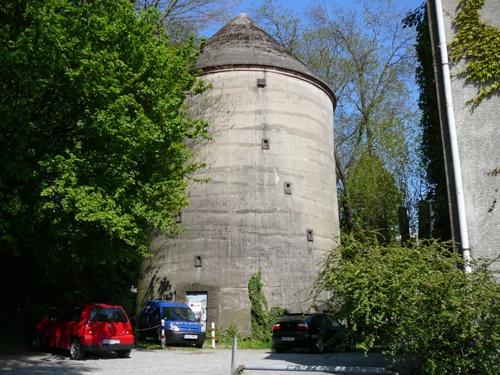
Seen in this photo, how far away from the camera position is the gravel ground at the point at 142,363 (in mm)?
12406

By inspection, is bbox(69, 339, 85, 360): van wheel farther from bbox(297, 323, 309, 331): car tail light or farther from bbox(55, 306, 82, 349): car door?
bbox(297, 323, 309, 331): car tail light

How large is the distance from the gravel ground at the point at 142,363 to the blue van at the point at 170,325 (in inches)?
77.4

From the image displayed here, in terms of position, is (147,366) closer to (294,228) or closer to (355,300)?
(355,300)

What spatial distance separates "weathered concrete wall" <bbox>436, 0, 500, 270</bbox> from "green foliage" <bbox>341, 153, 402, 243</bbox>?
2441 centimetres

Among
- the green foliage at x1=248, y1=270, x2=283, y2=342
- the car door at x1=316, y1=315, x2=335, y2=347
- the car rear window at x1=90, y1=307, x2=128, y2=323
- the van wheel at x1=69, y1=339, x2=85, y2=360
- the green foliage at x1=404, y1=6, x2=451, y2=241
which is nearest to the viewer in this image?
the green foliage at x1=404, y1=6, x2=451, y2=241

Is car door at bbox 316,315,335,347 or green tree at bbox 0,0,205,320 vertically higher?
green tree at bbox 0,0,205,320

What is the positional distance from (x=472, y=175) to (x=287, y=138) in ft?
46.2

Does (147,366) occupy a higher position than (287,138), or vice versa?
(287,138)

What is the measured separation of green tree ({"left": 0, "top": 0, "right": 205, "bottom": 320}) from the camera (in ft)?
40.3

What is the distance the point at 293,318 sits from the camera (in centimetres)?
1880

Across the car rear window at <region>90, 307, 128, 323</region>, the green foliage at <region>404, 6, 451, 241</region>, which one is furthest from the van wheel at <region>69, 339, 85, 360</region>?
the green foliage at <region>404, 6, 451, 241</region>

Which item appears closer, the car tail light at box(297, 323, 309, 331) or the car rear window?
the car rear window

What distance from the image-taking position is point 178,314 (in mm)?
20250

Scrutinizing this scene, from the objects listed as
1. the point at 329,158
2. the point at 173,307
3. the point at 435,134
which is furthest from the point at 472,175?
the point at 329,158
